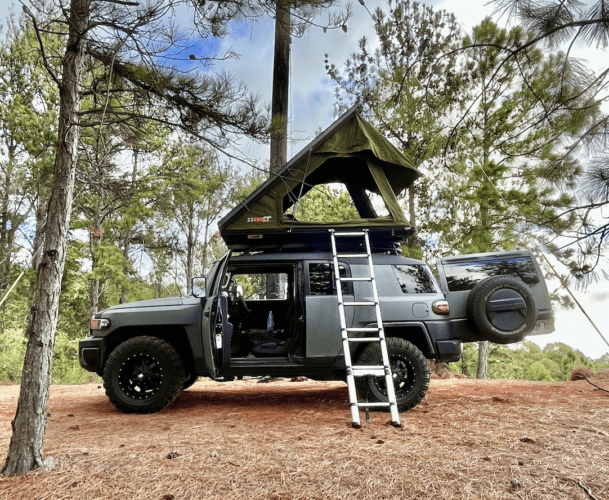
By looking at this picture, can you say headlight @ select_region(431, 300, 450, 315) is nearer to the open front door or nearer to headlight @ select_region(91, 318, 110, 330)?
the open front door

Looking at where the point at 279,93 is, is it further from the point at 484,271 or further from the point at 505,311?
the point at 505,311

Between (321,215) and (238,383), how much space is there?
1073 centimetres

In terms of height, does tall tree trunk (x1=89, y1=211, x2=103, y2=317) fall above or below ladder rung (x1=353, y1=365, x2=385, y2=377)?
above

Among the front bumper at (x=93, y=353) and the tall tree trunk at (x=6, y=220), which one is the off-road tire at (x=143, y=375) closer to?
the front bumper at (x=93, y=353)

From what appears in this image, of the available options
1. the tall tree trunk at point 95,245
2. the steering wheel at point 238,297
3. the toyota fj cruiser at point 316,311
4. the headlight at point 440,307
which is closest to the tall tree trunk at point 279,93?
the steering wheel at point 238,297

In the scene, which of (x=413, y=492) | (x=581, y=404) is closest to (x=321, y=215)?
(x=581, y=404)

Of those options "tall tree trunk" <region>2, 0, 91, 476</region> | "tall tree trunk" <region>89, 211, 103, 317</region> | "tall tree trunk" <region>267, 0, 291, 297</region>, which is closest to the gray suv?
"tall tree trunk" <region>2, 0, 91, 476</region>

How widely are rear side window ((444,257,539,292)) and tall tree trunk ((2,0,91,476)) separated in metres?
4.63

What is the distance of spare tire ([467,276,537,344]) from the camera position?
571cm

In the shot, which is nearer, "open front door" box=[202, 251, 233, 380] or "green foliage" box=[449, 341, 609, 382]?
"open front door" box=[202, 251, 233, 380]

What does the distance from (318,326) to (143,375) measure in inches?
87.7

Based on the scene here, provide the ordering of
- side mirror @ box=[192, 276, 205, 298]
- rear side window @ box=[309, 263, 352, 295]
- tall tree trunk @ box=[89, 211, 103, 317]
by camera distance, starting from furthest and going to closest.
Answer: tall tree trunk @ box=[89, 211, 103, 317] < rear side window @ box=[309, 263, 352, 295] < side mirror @ box=[192, 276, 205, 298]

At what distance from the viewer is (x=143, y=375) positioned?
583cm

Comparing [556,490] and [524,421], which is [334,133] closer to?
[524,421]
